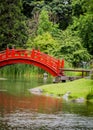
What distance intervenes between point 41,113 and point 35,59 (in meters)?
20.4

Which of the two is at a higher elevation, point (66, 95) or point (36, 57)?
point (36, 57)

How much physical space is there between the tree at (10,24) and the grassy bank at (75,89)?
78.9 ft

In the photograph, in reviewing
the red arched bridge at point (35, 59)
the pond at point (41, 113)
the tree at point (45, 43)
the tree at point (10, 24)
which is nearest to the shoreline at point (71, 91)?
the pond at point (41, 113)

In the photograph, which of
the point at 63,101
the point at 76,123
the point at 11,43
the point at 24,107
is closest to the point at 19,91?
the point at 63,101

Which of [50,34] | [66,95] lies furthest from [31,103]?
[50,34]

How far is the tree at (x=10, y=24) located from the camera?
60.7 meters

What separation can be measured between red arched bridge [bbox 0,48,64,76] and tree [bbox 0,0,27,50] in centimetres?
1281

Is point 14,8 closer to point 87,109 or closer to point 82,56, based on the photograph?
point 82,56

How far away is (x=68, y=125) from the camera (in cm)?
2319

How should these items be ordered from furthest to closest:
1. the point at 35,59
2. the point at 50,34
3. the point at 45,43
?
the point at 50,34 < the point at 45,43 < the point at 35,59

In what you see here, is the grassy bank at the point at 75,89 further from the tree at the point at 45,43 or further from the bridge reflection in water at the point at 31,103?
the tree at the point at 45,43

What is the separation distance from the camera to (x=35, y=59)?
154 feet

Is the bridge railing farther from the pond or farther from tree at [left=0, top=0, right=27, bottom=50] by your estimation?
tree at [left=0, top=0, right=27, bottom=50]

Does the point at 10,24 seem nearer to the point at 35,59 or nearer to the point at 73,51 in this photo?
the point at 73,51
